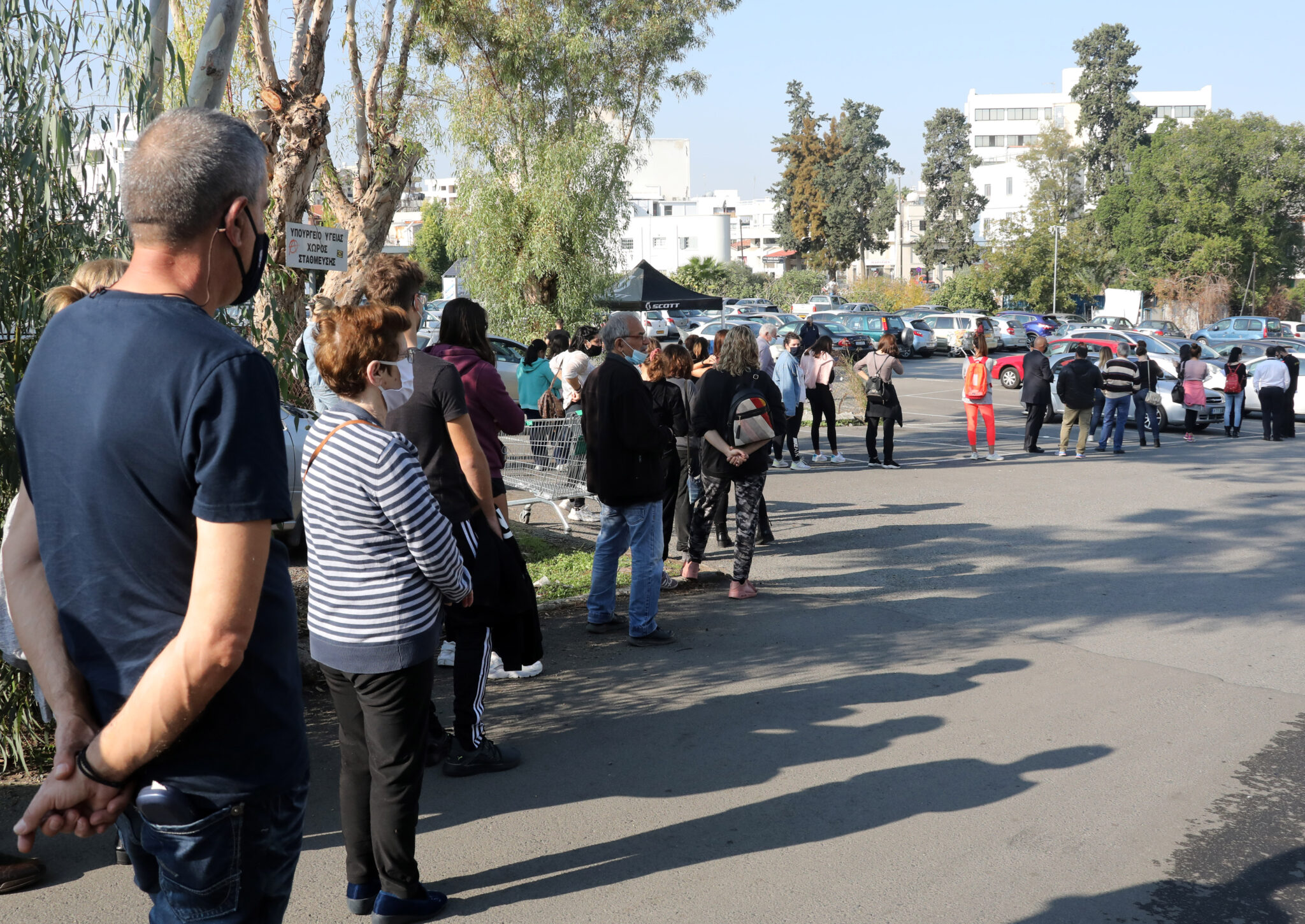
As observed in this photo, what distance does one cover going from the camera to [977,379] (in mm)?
16516

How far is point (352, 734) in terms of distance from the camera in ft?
11.8

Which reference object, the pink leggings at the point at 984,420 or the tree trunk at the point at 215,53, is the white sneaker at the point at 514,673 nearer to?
the tree trunk at the point at 215,53

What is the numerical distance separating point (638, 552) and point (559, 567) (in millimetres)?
2064

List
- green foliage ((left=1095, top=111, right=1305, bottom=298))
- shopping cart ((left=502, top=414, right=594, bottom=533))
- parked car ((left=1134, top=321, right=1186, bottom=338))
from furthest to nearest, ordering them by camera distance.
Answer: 1. green foliage ((left=1095, top=111, right=1305, bottom=298))
2. parked car ((left=1134, top=321, right=1186, bottom=338))
3. shopping cart ((left=502, top=414, right=594, bottom=533))

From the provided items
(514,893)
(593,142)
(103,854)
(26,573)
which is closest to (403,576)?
(514,893)

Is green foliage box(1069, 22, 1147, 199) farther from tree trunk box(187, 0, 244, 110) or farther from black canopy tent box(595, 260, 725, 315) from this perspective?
tree trunk box(187, 0, 244, 110)

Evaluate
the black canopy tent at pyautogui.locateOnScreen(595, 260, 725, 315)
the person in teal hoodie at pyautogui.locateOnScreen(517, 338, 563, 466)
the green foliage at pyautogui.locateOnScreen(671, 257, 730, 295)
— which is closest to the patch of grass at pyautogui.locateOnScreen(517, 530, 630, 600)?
the person in teal hoodie at pyautogui.locateOnScreen(517, 338, 563, 466)

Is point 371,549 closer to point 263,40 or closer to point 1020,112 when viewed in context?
point 263,40

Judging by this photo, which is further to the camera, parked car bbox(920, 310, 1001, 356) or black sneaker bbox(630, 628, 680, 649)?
parked car bbox(920, 310, 1001, 356)

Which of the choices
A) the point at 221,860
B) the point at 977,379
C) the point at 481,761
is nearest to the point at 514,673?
the point at 481,761

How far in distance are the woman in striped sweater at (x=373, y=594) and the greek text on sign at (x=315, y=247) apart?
352 cm

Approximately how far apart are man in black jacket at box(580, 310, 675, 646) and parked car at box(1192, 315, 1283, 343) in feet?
118

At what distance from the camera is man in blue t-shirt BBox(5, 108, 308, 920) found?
1762 mm

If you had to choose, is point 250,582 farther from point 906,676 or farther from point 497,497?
point 906,676
